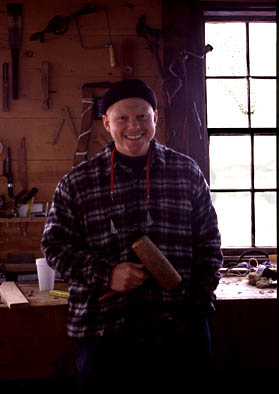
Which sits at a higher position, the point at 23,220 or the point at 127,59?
the point at 127,59

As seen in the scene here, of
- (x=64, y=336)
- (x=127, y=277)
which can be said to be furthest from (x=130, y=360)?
(x=64, y=336)

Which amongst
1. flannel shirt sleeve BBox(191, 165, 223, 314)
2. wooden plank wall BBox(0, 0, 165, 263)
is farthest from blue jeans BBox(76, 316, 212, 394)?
wooden plank wall BBox(0, 0, 165, 263)

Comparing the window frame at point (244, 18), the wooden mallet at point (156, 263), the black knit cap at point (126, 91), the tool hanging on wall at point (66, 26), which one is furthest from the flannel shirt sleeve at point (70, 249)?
the window frame at point (244, 18)

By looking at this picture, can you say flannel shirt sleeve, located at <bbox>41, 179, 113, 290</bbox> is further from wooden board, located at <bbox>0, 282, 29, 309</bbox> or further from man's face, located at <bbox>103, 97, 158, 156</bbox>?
wooden board, located at <bbox>0, 282, 29, 309</bbox>

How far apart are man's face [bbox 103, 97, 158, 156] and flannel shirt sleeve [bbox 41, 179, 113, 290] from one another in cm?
31

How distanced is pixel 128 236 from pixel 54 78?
1.84 m

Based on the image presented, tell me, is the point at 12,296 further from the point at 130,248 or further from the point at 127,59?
the point at 127,59

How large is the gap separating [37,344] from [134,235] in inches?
39.5

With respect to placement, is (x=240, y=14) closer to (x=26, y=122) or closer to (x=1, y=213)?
(x=26, y=122)

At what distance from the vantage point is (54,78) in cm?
324

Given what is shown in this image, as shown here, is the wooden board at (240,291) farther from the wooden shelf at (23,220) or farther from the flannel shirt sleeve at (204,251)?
the wooden shelf at (23,220)

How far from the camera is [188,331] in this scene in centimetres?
185

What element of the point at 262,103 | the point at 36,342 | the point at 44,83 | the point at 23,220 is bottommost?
the point at 36,342

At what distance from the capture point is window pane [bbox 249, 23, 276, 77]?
343cm
